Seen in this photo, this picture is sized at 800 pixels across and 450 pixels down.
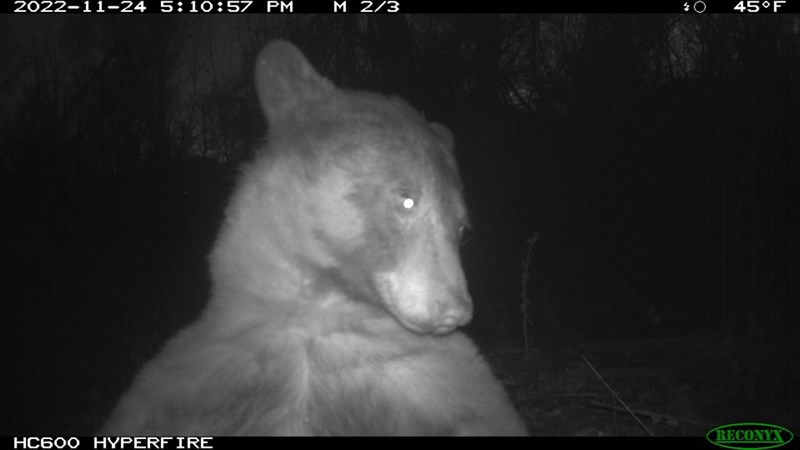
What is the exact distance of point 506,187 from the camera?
7.60m

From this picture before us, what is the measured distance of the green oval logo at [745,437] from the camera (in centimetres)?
182

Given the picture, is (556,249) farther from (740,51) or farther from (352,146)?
(352,146)

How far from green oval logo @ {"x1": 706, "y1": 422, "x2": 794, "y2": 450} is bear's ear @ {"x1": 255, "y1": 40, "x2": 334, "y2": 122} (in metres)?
1.80

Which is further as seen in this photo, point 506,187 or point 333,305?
point 506,187

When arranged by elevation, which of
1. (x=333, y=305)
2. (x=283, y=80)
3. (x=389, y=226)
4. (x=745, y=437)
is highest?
(x=283, y=80)

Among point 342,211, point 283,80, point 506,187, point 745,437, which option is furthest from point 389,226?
point 506,187

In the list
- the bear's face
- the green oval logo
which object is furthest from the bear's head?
the green oval logo

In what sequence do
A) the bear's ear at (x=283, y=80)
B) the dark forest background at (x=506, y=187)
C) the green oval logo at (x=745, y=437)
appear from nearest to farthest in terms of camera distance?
the bear's ear at (x=283, y=80) → the green oval logo at (x=745, y=437) → the dark forest background at (x=506, y=187)

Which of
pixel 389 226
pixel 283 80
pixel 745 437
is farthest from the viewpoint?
pixel 745 437

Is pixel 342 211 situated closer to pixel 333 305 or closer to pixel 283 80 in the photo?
pixel 333 305

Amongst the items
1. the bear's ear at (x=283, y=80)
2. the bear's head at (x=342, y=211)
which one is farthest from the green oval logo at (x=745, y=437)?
the bear's ear at (x=283, y=80)

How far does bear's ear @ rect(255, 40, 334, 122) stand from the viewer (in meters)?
1.51

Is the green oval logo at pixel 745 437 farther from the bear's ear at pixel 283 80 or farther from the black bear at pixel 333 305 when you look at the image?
the bear's ear at pixel 283 80

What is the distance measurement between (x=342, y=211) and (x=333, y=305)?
10.7 inches
